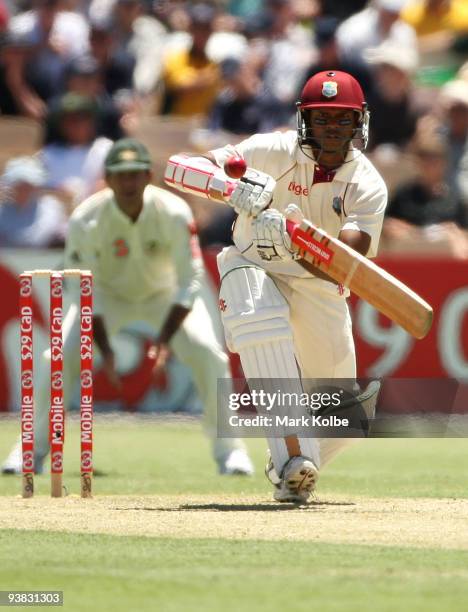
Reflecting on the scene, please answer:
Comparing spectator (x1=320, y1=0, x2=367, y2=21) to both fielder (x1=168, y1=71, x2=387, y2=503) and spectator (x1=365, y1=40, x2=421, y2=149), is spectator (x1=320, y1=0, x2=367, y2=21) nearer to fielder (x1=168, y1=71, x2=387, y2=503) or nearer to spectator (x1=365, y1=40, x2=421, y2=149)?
spectator (x1=365, y1=40, x2=421, y2=149)

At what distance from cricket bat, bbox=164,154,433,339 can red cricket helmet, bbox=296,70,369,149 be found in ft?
1.29

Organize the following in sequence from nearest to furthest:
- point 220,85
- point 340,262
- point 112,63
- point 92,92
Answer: point 340,262
point 92,92
point 220,85
point 112,63

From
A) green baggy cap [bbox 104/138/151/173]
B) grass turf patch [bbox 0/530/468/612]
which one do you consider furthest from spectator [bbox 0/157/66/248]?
grass turf patch [bbox 0/530/468/612]

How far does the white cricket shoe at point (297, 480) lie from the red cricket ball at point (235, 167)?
1.31 metres

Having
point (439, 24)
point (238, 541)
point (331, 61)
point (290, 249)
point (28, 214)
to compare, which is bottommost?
point (238, 541)

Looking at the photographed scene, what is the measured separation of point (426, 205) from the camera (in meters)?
13.0

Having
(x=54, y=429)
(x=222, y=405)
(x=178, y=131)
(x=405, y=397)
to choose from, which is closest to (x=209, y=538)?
(x=54, y=429)

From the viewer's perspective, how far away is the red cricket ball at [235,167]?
22.3 ft

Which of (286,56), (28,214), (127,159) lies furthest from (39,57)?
(127,159)

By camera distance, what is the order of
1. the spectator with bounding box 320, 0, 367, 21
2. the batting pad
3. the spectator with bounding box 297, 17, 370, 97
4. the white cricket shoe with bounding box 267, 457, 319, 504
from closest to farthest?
the white cricket shoe with bounding box 267, 457, 319, 504
the batting pad
the spectator with bounding box 297, 17, 370, 97
the spectator with bounding box 320, 0, 367, 21

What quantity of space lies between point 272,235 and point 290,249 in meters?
0.11

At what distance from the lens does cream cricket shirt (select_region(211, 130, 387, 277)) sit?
7.15 metres

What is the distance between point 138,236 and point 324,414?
250cm

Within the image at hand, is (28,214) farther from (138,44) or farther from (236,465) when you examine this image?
(236,465)
